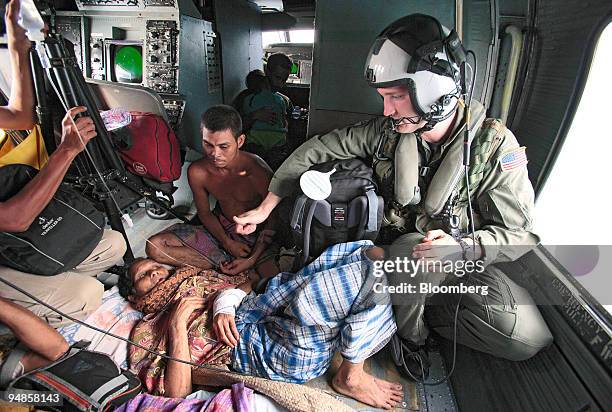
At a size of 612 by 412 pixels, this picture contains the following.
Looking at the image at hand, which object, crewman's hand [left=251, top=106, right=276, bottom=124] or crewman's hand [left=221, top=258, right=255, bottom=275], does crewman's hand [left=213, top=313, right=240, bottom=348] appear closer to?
crewman's hand [left=221, top=258, right=255, bottom=275]

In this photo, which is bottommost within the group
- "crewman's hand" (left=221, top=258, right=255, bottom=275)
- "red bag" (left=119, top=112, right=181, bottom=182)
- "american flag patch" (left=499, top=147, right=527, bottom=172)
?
"crewman's hand" (left=221, top=258, right=255, bottom=275)

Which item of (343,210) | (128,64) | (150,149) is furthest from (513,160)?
(128,64)

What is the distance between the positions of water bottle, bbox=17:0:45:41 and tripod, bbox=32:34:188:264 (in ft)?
0.15

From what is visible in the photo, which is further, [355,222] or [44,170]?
[355,222]

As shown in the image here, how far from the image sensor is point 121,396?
46.8 inches

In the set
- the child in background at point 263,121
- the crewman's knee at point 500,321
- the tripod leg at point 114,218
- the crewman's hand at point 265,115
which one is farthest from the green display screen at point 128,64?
the crewman's knee at point 500,321

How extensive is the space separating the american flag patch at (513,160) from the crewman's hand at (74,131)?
5.96 ft

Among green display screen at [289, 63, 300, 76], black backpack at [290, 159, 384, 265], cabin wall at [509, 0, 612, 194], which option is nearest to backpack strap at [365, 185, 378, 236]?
black backpack at [290, 159, 384, 265]

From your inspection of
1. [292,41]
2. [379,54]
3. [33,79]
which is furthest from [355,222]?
[292,41]

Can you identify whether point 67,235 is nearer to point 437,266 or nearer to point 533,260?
point 437,266

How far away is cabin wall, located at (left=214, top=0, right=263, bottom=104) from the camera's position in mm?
3484

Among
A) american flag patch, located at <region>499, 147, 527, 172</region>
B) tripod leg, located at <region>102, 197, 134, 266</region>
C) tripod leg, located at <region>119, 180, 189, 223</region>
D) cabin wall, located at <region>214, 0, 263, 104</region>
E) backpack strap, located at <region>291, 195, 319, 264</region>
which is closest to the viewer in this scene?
american flag patch, located at <region>499, 147, 527, 172</region>

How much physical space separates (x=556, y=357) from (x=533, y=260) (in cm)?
39

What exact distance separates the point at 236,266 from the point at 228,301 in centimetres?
49
